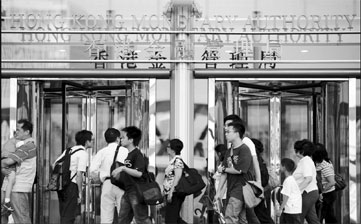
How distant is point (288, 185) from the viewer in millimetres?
11906

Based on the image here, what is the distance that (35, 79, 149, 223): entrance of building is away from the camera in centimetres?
1477

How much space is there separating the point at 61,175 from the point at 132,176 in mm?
1697

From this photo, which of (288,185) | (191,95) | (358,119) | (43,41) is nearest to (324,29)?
(358,119)

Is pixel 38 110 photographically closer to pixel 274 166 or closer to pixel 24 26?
pixel 24 26

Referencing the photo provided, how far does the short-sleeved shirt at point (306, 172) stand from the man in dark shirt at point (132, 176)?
7.60 feet

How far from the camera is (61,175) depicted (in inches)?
502

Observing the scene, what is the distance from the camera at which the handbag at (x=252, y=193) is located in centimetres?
1080

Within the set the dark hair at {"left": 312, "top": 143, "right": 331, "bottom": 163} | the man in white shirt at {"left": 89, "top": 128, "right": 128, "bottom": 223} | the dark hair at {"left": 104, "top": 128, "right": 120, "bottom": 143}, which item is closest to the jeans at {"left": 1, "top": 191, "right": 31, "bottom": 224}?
the man in white shirt at {"left": 89, "top": 128, "right": 128, "bottom": 223}

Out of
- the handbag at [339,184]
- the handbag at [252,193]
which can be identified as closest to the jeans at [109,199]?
the handbag at [252,193]

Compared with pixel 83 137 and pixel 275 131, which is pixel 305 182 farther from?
pixel 275 131

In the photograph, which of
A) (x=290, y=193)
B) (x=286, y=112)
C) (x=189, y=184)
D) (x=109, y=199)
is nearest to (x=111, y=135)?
(x=109, y=199)

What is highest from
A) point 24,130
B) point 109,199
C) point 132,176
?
point 24,130

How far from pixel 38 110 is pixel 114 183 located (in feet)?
12.2

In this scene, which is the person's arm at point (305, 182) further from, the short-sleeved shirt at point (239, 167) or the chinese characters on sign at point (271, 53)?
the chinese characters on sign at point (271, 53)
